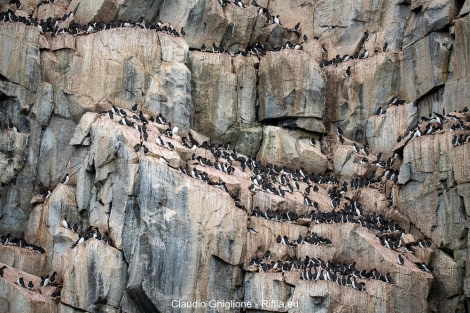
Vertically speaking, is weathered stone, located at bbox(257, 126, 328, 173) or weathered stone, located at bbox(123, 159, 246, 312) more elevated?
weathered stone, located at bbox(257, 126, 328, 173)

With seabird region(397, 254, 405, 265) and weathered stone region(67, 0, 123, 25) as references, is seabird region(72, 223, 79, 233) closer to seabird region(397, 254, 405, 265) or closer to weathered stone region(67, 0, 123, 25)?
weathered stone region(67, 0, 123, 25)

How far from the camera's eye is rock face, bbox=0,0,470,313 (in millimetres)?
43906

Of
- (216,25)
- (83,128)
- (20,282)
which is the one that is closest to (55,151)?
(83,128)

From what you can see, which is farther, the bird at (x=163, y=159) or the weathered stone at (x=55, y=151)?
the weathered stone at (x=55, y=151)

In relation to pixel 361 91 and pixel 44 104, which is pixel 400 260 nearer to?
pixel 361 91

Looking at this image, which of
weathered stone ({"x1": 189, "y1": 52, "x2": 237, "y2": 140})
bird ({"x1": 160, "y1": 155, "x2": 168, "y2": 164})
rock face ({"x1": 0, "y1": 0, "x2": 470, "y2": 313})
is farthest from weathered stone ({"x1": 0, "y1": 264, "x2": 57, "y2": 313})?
weathered stone ({"x1": 189, "y1": 52, "x2": 237, "y2": 140})

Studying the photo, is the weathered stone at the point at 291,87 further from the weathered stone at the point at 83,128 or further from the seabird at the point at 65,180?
the seabird at the point at 65,180

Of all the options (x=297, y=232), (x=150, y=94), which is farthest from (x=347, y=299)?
(x=150, y=94)

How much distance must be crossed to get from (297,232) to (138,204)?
7.87 metres

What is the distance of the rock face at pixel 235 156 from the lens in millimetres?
43906

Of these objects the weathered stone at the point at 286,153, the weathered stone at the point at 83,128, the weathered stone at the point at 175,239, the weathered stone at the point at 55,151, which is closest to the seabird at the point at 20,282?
the weathered stone at the point at 175,239

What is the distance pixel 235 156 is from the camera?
5184 centimetres

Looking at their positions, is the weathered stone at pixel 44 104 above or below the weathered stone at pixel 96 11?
below

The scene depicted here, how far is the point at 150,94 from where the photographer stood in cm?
4988
